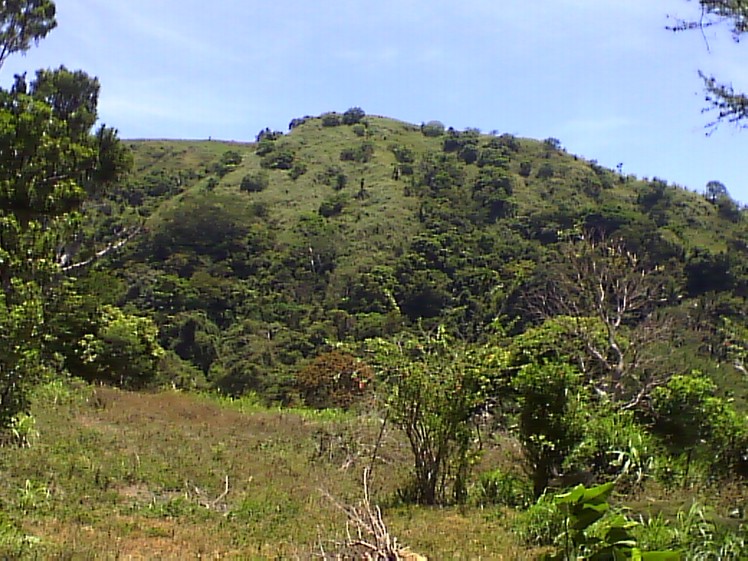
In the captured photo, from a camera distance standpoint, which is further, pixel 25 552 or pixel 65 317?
pixel 65 317

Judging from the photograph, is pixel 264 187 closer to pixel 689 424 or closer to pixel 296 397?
pixel 296 397

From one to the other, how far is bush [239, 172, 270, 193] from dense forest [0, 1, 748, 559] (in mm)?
394

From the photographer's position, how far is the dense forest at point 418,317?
7695 millimetres

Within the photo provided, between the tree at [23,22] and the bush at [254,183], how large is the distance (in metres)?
29.7

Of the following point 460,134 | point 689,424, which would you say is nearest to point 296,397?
point 689,424

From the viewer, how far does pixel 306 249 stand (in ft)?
128

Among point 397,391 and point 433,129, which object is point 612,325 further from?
point 433,129

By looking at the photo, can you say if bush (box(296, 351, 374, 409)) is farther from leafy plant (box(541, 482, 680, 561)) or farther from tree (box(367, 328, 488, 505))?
leafy plant (box(541, 482, 680, 561))

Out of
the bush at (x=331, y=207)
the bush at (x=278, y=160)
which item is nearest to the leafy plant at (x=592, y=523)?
the bush at (x=331, y=207)

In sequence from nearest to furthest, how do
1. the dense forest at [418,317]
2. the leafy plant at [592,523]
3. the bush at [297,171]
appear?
1. the leafy plant at [592,523]
2. the dense forest at [418,317]
3. the bush at [297,171]

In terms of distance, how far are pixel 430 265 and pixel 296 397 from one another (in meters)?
17.2

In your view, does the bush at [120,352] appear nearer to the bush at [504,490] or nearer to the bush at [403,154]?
the bush at [504,490]

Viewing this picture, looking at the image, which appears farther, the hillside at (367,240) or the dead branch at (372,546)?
the hillside at (367,240)

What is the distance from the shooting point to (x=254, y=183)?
48594 millimetres
